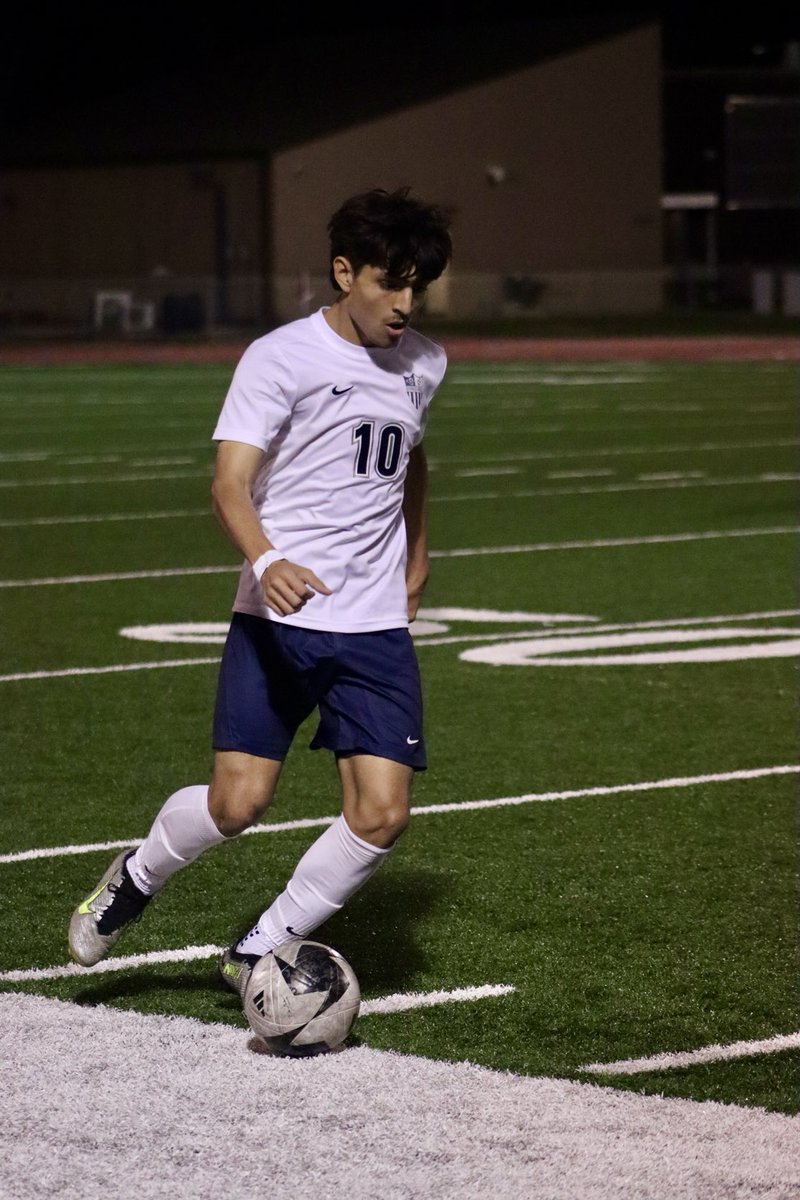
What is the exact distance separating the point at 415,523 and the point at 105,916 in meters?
1.15

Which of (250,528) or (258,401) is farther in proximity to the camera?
(258,401)

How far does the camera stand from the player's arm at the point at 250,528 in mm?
4441

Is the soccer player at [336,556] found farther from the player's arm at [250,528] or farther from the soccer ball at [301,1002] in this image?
the soccer ball at [301,1002]

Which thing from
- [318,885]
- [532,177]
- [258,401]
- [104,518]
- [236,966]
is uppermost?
[532,177]

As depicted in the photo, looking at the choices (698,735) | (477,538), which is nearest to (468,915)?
(698,735)

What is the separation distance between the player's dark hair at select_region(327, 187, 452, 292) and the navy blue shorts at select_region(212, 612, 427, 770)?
2.57 ft

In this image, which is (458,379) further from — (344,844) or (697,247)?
(697,247)

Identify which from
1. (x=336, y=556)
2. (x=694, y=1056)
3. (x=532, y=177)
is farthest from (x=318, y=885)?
(x=532, y=177)

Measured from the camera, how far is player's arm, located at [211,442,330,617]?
14.6ft

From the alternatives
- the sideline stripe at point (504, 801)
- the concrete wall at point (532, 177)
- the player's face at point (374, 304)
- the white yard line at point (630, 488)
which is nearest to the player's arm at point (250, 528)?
the player's face at point (374, 304)

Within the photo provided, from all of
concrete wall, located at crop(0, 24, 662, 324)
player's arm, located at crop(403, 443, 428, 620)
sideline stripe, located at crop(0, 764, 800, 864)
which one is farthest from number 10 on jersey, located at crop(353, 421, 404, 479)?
concrete wall, located at crop(0, 24, 662, 324)

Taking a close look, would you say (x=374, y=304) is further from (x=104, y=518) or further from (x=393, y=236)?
(x=104, y=518)

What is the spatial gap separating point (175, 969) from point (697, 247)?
210 feet

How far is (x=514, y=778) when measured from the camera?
751 cm
